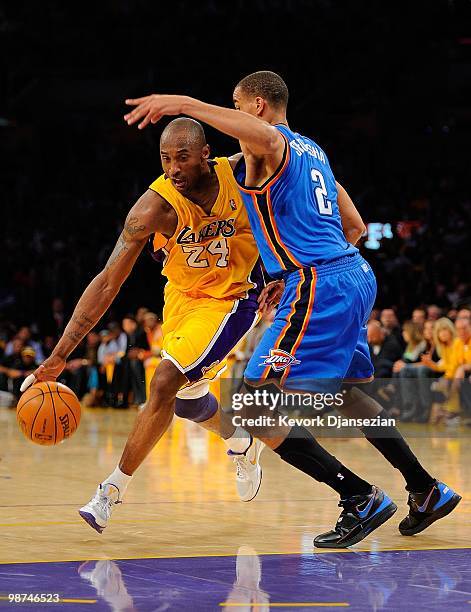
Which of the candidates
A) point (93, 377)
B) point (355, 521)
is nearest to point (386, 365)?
point (93, 377)

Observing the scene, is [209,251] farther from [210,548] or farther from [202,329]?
[210,548]

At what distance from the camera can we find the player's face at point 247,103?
16.8 feet

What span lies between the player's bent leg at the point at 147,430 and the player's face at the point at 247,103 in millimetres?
1300

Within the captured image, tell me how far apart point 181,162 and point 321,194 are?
74 centimetres

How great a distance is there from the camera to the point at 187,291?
19.3 feet

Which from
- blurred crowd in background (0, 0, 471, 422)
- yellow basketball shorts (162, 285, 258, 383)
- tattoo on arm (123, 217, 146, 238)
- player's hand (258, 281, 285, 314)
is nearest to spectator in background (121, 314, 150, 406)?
blurred crowd in background (0, 0, 471, 422)

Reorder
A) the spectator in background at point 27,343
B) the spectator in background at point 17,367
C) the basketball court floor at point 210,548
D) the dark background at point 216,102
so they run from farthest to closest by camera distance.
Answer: the dark background at point 216,102 < the spectator in background at point 27,343 < the spectator in background at point 17,367 < the basketball court floor at point 210,548

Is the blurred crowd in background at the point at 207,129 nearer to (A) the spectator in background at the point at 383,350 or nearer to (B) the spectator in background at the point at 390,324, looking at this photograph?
(B) the spectator in background at the point at 390,324

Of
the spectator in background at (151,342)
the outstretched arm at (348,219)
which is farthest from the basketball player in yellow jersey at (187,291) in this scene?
the spectator in background at (151,342)

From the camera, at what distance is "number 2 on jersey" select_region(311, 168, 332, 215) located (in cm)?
507

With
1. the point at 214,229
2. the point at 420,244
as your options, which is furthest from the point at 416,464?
the point at 420,244

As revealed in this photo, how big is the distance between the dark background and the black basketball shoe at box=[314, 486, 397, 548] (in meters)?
14.1

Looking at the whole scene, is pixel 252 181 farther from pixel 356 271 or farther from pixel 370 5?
pixel 370 5

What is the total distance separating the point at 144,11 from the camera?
76.9 ft
